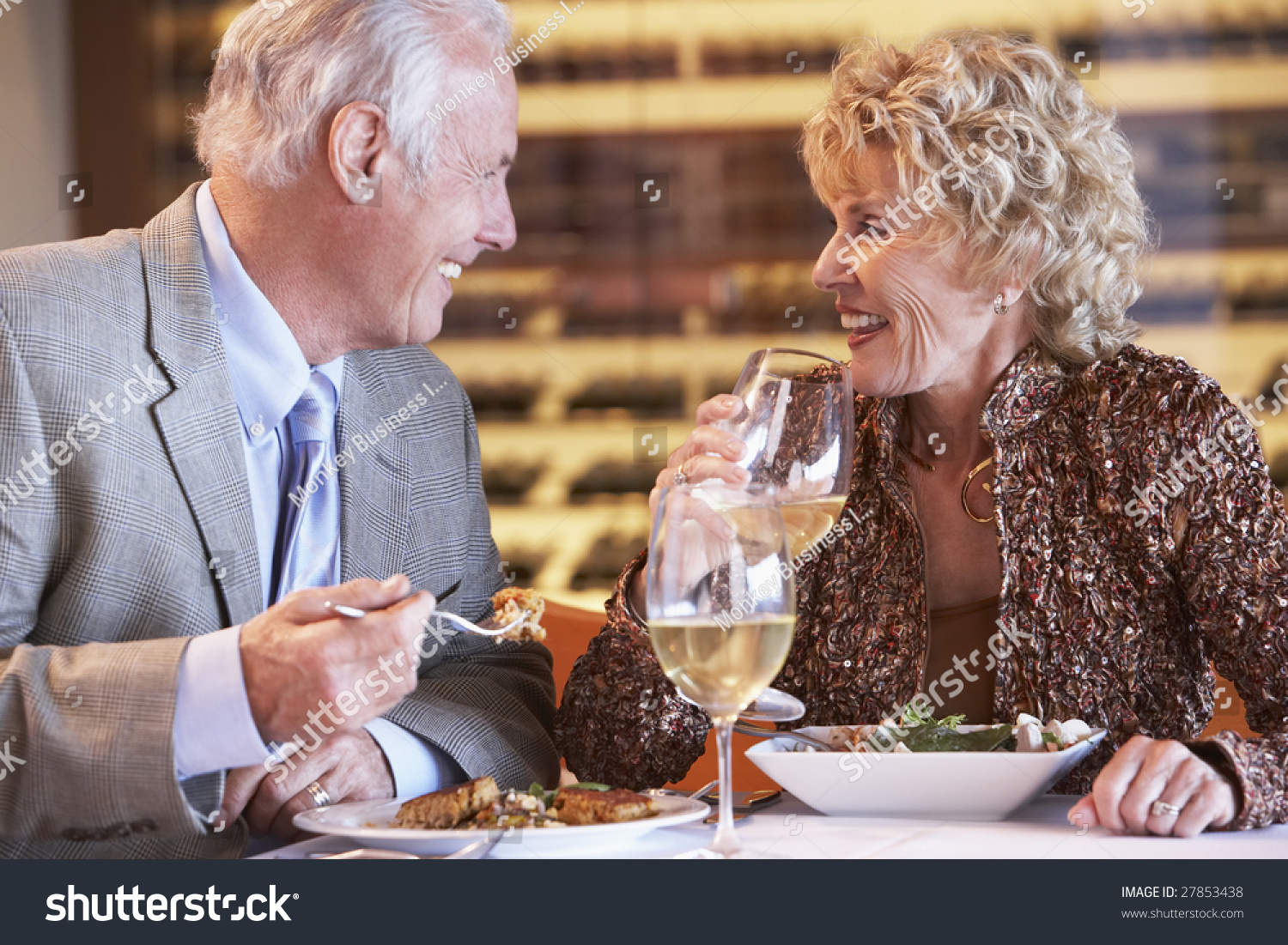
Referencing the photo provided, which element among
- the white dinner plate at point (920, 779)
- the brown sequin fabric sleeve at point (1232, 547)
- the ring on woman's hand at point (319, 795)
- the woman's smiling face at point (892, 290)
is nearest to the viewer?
the white dinner plate at point (920, 779)

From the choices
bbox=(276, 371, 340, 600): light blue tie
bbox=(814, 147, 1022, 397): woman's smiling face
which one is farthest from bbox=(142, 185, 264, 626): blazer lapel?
bbox=(814, 147, 1022, 397): woman's smiling face

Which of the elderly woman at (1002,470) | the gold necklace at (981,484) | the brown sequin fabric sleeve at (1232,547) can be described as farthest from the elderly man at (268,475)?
the brown sequin fabric sleeve at (1232,547)

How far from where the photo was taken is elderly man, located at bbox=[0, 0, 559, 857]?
3.12 feet

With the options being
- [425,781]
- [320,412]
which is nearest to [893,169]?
[320,412]

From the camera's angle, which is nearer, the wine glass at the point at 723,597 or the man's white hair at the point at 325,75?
the wine glass at the point at 723,597

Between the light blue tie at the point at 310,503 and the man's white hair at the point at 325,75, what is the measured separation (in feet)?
0.87

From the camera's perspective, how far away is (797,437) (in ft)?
3.54

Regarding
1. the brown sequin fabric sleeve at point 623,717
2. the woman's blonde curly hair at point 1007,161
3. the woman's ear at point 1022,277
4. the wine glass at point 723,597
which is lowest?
the brown sequin fabric sleeve at point 623,717

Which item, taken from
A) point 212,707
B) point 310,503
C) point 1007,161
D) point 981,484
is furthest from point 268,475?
point 1007,161

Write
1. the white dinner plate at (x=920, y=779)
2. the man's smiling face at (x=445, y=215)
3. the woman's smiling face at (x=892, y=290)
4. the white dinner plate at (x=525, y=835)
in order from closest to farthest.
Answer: the white dinner plate at (x=525, y=835) → the white dinner plate at (x=920, y=779) → the man's smiling face at (x=445, y=215) → the woman's smiling face at (x=892, y=290)

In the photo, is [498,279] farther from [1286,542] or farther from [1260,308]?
[1286,542]

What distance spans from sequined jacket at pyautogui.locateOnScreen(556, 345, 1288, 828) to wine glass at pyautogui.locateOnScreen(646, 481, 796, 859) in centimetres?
58

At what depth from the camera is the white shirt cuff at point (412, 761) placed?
1189mm

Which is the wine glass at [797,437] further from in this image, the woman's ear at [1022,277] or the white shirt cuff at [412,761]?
the woman's ear at [1022,277]
